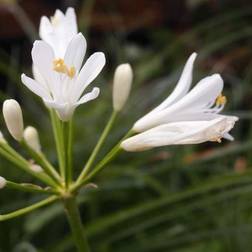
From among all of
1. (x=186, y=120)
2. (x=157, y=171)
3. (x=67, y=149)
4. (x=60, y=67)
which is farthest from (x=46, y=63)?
(x=157, y=171)

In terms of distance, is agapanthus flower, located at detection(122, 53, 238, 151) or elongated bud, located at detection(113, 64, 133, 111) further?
elongated bud, located at detection(113, 64, 133, 111)

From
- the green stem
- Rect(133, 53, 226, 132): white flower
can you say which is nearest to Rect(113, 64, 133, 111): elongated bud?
Rect(133, 53, 226, 132): white flower

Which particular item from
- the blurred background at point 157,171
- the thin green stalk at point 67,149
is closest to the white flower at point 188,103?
the thin green stalk at point 67,149

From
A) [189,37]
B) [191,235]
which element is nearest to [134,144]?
[191,235]

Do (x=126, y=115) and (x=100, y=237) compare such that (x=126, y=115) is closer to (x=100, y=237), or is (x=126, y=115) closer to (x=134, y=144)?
(x=100, y=237)

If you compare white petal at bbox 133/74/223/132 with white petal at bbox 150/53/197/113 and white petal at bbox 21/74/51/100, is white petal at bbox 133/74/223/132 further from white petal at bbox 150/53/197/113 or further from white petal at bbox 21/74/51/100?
white petal at bbox 21/74/51/100
